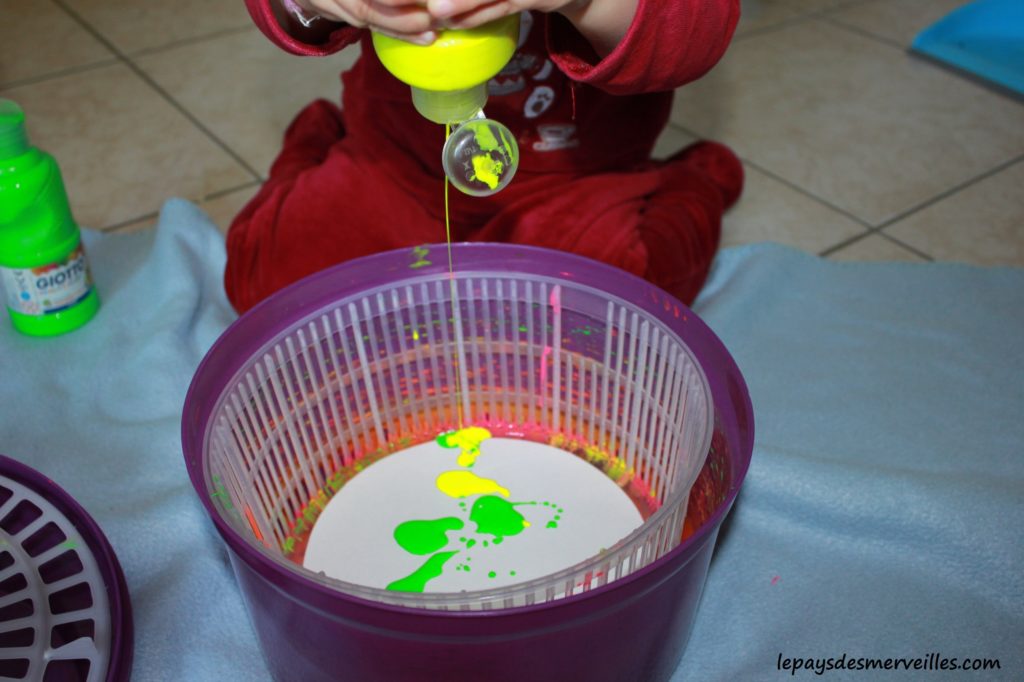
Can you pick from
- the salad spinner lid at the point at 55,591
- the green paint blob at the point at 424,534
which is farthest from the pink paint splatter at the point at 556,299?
the salad spinner lid at the point at 55,591

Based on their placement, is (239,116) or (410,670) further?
(239,116)

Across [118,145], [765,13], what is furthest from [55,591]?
[765,13]

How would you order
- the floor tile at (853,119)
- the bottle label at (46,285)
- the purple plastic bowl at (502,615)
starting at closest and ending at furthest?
the purple plastic bowl at (502,615) < the bottle label at (46,285) < the floor tile at (853,119)

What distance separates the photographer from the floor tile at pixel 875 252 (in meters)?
0.93

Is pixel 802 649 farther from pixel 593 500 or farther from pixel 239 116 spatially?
pixel 239 116

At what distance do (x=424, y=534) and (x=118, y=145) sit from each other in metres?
0.68

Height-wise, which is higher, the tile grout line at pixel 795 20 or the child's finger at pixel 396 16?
the child's finger at pixel 396 16

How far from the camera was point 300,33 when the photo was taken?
0.68 m

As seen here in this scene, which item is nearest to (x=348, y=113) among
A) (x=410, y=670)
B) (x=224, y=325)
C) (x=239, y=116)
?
(x=224, y=325)

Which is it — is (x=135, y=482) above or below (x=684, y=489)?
below

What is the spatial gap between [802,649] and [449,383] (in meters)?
0.30

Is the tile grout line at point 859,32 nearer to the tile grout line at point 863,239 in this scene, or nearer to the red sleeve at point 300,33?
the tile grout line at point 863,239

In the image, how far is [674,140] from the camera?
43.1 inches

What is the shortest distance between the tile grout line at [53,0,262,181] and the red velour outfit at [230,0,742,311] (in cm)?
21
